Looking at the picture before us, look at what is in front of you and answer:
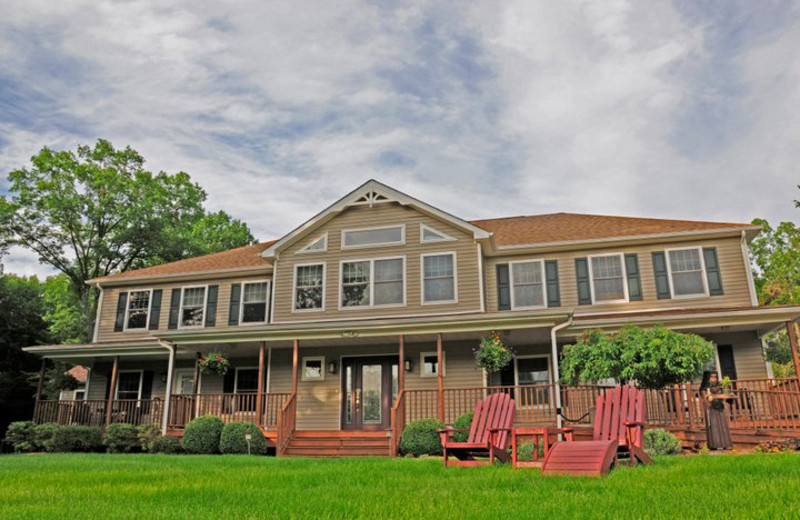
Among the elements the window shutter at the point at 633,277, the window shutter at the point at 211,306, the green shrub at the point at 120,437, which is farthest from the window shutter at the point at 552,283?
the green shrub at the point at 120,437

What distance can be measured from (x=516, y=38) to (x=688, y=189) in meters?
13.0

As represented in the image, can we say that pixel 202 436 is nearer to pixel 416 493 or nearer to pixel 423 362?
pixel 423 362

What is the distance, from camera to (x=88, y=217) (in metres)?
30.0

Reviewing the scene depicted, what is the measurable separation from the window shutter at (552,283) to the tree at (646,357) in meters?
4.34

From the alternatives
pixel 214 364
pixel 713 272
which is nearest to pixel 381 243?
pixel 214 364

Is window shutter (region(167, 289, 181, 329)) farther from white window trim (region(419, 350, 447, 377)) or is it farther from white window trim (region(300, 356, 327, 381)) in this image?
white window trim (region(419, 350, 447, 377))

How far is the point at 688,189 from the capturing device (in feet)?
82.5

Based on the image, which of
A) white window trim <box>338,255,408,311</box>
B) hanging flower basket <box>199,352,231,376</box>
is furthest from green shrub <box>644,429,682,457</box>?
hanging flower basket <box>199,352,231,376</box>

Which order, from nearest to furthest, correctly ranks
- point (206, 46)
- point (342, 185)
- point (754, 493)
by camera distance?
point (754, 493) → point (206, 46) → point (342, 185)

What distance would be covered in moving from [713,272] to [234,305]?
13.9 metres

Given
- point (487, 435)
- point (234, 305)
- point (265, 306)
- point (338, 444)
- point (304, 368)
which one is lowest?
point (338, 444)

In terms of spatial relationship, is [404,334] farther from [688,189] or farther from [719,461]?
[688,189]

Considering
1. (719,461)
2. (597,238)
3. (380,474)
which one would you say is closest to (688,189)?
(597,238)

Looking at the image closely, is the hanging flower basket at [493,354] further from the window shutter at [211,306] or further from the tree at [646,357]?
the window shutter at [211,306]
